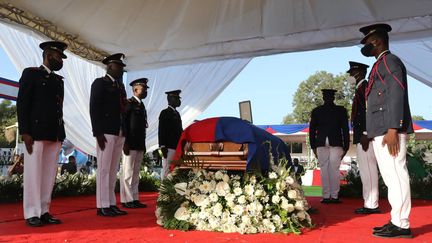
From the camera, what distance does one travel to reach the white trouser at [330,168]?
5598 mm

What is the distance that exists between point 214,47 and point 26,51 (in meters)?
3.16

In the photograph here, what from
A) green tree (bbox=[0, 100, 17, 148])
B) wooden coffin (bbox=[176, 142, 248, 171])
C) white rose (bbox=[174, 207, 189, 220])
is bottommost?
white rose (bbox=[174, 207, 189, 220])

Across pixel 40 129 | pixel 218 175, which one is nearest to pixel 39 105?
pixel 40 129

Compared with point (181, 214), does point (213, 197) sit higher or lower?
higher

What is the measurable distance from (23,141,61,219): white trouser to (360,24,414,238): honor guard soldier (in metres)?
2.88

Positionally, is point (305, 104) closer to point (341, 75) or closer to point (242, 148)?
point (341, 75)

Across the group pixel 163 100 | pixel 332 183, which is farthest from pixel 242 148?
pixel 163 100

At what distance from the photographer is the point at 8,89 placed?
899 cm

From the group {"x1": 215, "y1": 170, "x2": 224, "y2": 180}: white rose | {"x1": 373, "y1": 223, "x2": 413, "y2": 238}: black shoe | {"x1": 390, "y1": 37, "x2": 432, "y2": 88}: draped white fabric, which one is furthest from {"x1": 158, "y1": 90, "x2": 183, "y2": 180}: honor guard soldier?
{"x1": 390, "y1": 37, "x2": 432, "y2": 88}: draped white fabric

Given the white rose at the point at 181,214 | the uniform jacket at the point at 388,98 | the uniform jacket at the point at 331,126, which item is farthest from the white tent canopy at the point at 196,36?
the white rose at the point at 181,214

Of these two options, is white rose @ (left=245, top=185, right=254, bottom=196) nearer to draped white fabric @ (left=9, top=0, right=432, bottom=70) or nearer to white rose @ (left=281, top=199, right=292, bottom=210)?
white rose @ (left=281, top=199, right=292, bottom=210)

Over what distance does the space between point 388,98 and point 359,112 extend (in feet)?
5.59

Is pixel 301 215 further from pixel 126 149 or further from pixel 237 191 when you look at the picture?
pixel 126 149

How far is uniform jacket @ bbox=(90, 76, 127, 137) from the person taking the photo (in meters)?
4.03
